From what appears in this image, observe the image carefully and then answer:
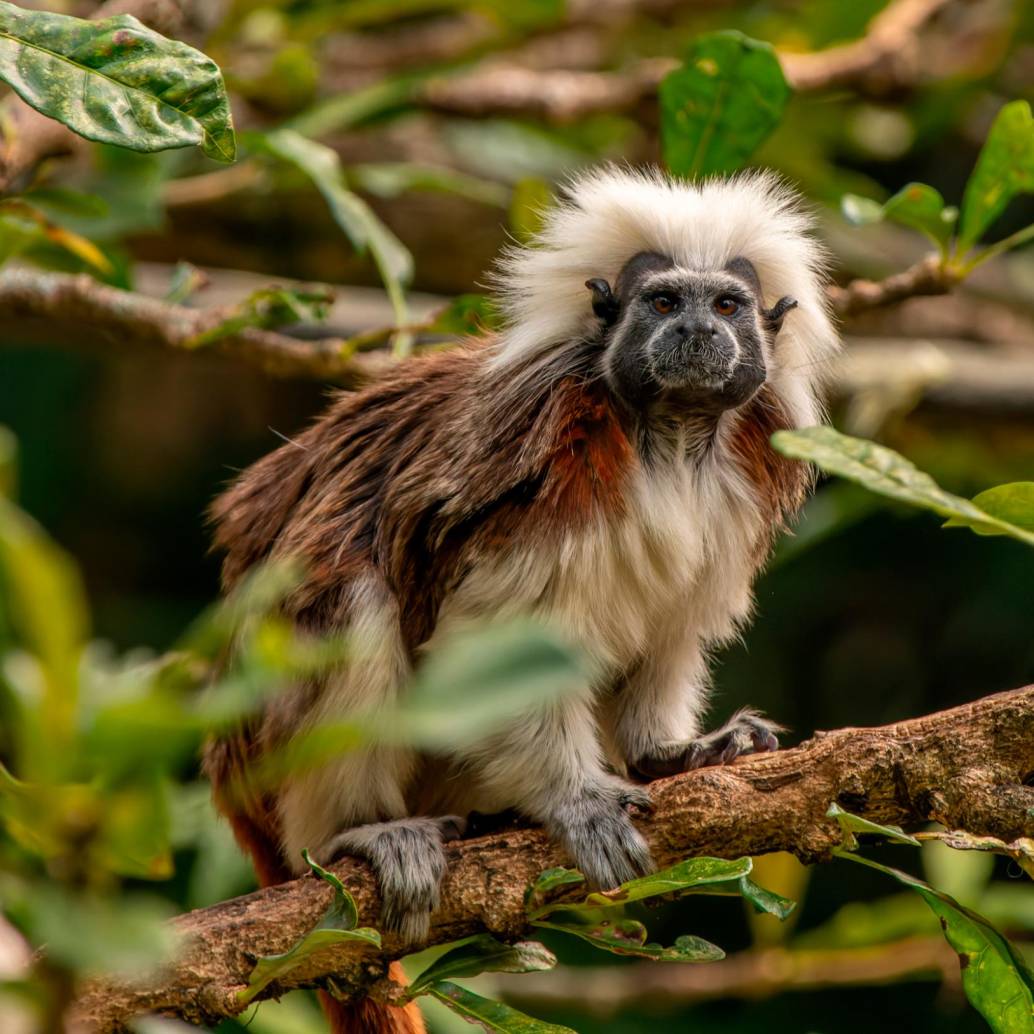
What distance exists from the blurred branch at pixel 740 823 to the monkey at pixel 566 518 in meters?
0.11

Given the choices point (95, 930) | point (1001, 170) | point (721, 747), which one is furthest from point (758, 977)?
point (95, 930)

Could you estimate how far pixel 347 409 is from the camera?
2.98m

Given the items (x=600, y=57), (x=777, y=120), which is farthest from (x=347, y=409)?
(x=600, y=57)

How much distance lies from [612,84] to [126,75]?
9.02 feet

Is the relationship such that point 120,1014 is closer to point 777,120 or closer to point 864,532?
point 777,120

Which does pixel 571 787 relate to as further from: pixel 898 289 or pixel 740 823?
pixel 898 289

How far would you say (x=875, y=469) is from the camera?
161cm

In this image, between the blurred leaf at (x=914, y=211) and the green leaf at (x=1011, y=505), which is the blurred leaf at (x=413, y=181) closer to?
the blurred leaf at (x=914, y=211)

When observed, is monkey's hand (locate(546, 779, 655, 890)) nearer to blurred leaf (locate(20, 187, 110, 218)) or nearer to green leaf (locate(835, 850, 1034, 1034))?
green leaf (locate(835, 850, 1034, 1034))

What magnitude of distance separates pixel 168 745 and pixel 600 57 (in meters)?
5.14

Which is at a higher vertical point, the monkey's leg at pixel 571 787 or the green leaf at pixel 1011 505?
the green leaf at pixel 1011 505

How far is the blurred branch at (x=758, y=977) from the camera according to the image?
4191 mm

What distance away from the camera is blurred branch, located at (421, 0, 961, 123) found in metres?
4.39

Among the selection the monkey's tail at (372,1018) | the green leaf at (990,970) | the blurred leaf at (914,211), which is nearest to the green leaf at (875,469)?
the green leaf at (990,970)
